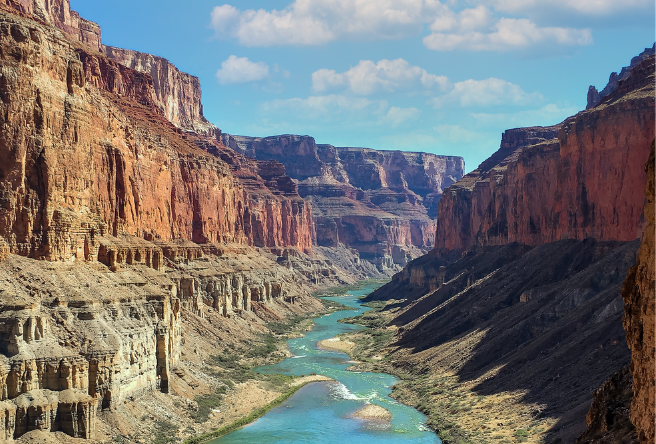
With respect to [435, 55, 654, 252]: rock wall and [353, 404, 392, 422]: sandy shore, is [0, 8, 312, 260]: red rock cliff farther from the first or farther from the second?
[435, 55, 654, 252]: rock wall

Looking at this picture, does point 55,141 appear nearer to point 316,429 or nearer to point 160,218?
point 316,429

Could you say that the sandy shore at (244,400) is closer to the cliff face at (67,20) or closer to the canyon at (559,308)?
the canyon at (559,308)

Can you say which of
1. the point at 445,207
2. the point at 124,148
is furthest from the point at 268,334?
the point at 445,207

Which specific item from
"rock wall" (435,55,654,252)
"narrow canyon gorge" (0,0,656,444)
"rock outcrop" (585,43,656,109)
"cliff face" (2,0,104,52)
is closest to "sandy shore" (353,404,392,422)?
"narrow canyon gorge" (0,0,656,444)

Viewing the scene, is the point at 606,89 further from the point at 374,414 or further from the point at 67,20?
the point at 374,414

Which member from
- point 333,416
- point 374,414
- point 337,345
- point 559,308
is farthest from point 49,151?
point 337,345

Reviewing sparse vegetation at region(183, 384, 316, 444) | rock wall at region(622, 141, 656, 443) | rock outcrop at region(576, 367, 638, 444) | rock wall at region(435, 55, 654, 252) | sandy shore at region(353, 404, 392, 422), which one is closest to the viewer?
rock wall at region(622, 141, 656, 443)
